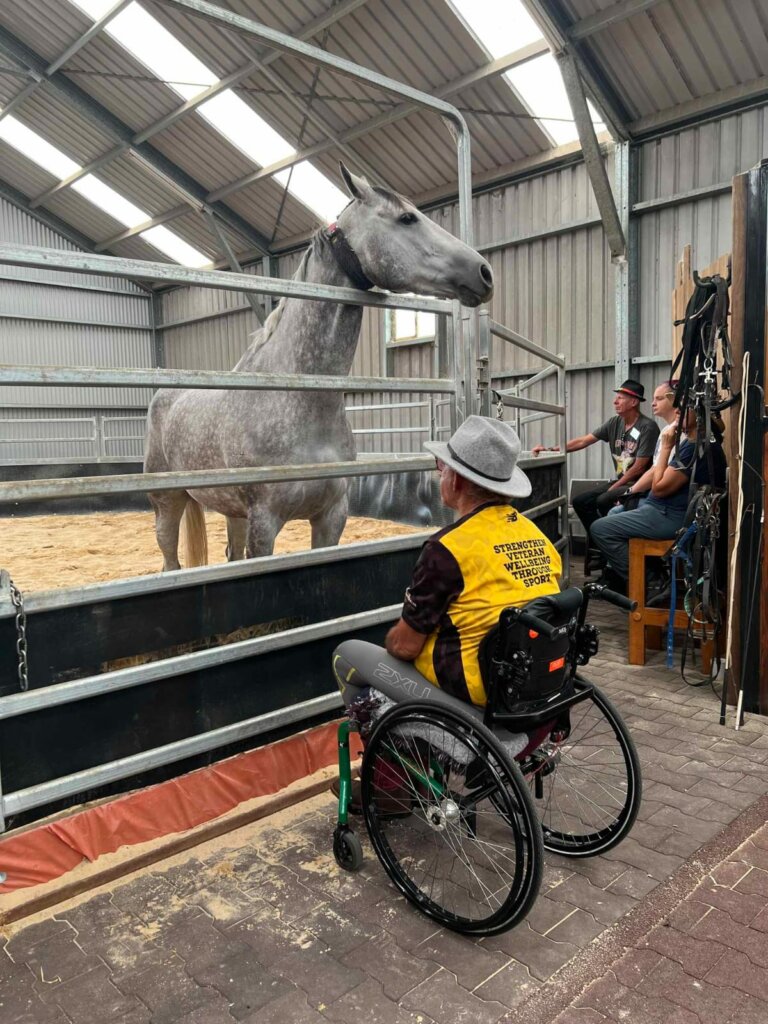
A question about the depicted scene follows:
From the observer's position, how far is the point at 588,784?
93.6 inches

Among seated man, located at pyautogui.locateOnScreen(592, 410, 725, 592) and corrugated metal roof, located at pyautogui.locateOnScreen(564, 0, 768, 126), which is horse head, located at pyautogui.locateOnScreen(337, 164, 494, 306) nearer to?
seated man, located at pyautogui.locateOnScreen(592, 410, 725, 592)

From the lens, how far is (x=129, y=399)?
49.5ft

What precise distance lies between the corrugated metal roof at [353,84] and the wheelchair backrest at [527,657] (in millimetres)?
5768

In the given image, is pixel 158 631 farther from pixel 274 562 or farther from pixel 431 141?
pixel 431 141

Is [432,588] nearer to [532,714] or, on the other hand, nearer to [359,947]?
[532,714]

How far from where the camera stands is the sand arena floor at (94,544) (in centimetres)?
516

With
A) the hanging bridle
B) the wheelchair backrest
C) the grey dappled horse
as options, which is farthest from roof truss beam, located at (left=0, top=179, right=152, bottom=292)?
the wheelchair backrest

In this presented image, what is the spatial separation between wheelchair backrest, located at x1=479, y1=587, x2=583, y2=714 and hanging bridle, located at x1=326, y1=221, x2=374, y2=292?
145 centimetres

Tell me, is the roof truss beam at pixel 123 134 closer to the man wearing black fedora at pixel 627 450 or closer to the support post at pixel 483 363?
the man wearing black fedora at pixel 627 450

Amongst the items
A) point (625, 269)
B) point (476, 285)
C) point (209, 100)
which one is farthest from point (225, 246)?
point (476, 285)

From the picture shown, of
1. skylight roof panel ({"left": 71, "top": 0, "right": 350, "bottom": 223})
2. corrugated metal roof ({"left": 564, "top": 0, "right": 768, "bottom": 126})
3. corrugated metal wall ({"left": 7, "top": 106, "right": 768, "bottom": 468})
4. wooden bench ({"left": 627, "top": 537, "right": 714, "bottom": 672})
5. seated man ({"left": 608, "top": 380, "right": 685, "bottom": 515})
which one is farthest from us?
skylight roof panel ({"left": 71, "top": 0, "right": 350, "bottom": 223})

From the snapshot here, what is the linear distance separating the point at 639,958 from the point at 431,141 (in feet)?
34.2

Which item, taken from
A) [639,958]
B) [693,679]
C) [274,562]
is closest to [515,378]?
[693,679]

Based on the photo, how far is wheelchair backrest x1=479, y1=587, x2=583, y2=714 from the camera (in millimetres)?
1610
